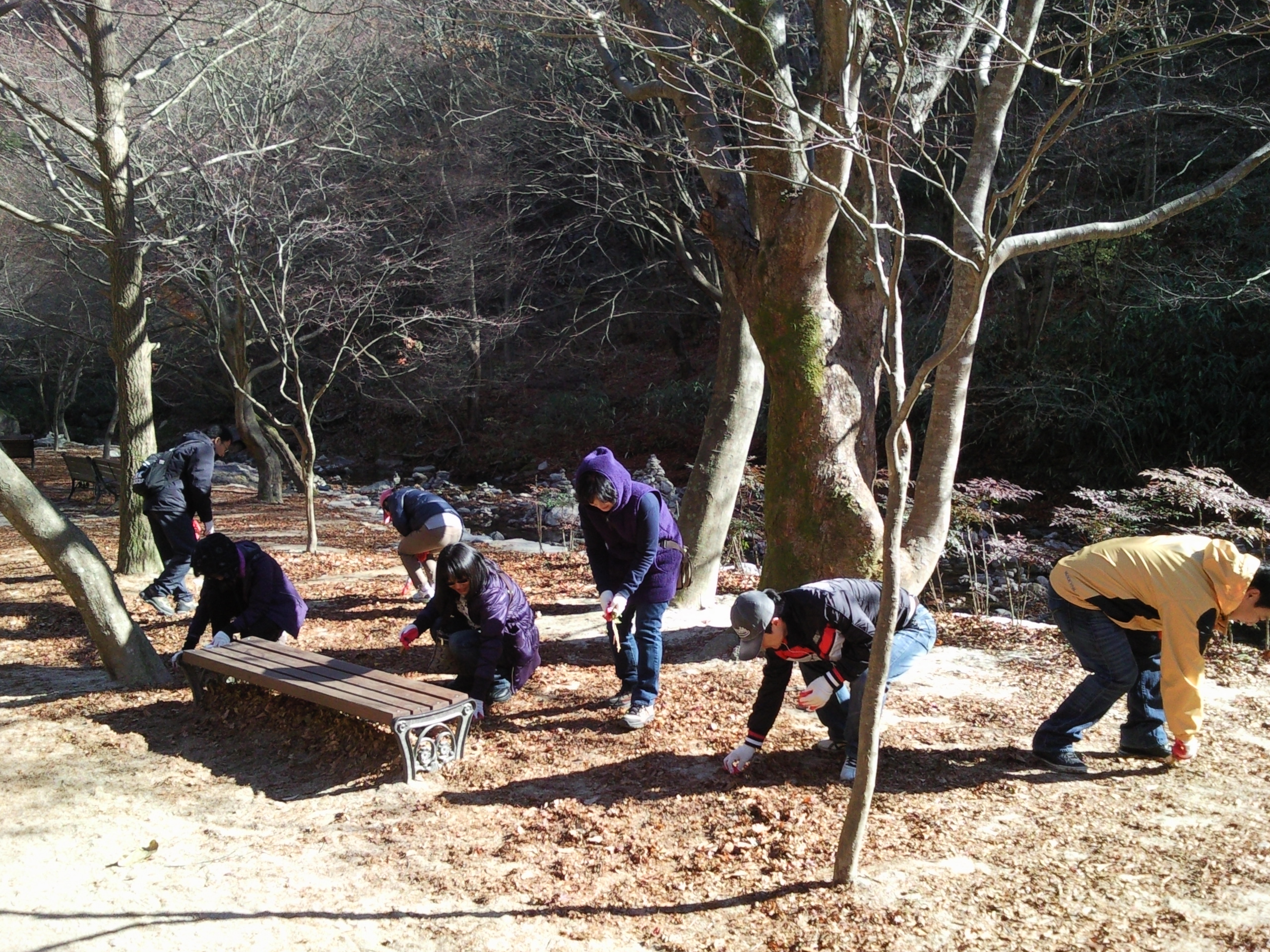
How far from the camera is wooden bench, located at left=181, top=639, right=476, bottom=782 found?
13.9ft

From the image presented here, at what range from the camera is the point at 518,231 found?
2202 centimetres

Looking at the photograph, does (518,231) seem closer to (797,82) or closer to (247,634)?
(797,82)

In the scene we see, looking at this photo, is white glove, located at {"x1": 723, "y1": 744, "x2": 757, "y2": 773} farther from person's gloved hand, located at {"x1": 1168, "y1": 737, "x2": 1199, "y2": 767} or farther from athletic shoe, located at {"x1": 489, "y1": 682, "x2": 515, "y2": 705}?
person's gloved hand, located at {"x1": 1168, "y1": 737, "x2": 1199, "y2": 767}

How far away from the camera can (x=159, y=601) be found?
23.6 feet

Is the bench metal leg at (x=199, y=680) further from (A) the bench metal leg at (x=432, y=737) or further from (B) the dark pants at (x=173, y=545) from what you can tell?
(B) the dark pants at (x=173, y=545)

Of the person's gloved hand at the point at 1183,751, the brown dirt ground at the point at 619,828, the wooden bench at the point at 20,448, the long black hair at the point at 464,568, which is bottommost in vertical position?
the brown dirt ground at the point at 619,828

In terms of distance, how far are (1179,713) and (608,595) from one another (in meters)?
2.56

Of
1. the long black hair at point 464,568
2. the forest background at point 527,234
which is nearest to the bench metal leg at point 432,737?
the long black hair at point 464,568

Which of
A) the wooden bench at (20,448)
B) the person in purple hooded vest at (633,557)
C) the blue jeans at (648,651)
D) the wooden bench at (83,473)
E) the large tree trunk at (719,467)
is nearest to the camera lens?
the person in purple hooded vest at (633,557)

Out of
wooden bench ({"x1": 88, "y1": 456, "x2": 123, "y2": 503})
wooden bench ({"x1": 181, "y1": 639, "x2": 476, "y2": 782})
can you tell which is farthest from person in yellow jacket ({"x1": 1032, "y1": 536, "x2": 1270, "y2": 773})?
wooden bench ({"x1": 88, "y1": 456, "x2": 123, "y2": 503})

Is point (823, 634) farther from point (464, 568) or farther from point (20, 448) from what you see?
point (20, 448)

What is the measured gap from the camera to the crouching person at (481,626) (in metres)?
4.74

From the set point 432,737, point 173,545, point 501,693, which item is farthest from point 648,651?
point 173,545

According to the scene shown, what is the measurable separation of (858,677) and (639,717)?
1290 millimetres
